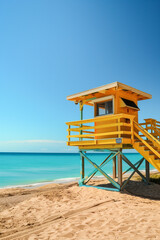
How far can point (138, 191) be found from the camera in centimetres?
1059

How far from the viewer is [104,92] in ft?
36.1

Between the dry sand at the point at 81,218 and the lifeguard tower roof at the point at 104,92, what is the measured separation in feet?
16.6

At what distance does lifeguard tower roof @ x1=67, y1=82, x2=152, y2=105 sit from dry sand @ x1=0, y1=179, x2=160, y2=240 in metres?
5.04

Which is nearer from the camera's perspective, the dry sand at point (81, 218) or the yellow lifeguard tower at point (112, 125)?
the dry sand at point (81, 218)

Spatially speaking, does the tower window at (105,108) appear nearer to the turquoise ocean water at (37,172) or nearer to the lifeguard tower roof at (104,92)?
the lifeguard tower roof at (104,92)

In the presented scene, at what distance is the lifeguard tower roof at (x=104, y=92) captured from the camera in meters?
10.2

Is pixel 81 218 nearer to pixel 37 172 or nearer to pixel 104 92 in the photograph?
pixel 104 92

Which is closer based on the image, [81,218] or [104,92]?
[81,218]

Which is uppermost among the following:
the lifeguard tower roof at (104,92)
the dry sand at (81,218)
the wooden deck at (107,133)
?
the lifeguard tower roof at (104,92)

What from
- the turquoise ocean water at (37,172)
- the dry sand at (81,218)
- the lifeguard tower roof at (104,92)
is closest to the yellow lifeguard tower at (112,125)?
the lifeguard tower roof at (104,92)

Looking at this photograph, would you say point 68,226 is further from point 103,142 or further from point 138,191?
point 138,191

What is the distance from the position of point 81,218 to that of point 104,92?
6661 millimetres

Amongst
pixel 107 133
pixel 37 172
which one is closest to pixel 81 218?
pixel 107 133

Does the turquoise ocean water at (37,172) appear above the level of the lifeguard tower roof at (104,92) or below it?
below
